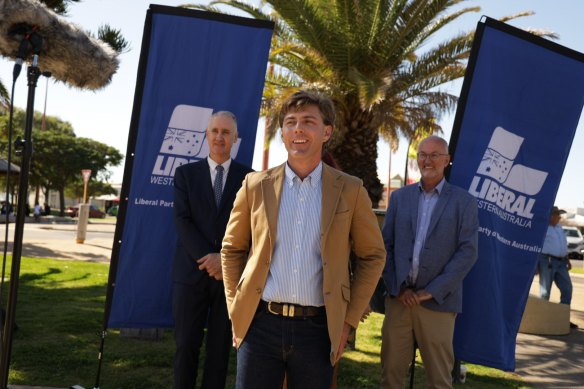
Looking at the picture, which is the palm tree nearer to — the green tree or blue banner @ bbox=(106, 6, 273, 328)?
blue banner @ bbox=(106, 6, 273, 328)

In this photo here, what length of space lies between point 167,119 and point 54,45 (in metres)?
0.98

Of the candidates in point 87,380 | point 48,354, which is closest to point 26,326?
point 48,354

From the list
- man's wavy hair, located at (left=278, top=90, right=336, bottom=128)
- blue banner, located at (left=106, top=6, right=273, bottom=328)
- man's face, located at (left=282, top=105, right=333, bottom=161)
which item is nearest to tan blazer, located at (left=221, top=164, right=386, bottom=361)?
man's face, located at (left=282, top=105, right=333, bottom=161)

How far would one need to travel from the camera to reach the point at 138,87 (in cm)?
449

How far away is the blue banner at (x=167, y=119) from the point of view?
4461 mm

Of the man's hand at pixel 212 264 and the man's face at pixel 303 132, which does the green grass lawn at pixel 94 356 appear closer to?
the man's hand at pixel 212 264

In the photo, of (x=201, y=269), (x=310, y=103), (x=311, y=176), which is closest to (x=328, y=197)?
(x=311, y=176)

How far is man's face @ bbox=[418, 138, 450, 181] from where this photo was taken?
12.6ft

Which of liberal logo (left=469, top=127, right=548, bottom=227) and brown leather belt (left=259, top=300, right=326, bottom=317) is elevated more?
liberal logo (left=469, top=127, right=548, bottom=227)

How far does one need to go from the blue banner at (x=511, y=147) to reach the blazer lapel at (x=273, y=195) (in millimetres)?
2241

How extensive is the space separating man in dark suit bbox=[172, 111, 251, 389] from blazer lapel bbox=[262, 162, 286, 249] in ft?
3.65

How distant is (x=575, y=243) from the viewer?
3109 centimetres

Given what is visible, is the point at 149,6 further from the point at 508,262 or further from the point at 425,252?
the point at 508,262

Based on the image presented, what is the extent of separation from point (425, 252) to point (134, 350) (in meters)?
3.37
